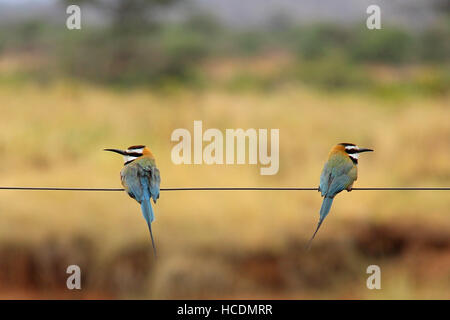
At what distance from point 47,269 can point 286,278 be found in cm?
255

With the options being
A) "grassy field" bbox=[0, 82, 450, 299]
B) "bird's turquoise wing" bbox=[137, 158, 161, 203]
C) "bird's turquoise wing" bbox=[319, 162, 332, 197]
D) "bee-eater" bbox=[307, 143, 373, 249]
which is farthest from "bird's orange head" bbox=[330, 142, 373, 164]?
"grassy field" bbox=[0, 82, 450, 299]

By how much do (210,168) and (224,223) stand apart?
108 cm

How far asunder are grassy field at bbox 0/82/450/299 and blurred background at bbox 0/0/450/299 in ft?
0.07

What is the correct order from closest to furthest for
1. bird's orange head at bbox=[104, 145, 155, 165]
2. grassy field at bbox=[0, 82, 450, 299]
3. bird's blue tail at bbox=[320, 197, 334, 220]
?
1. bird's blue tail at bbox=[320, 197, 334, 220]
2. bird's orange head at bbox=[104, 145, 155, 165]
3. grassy field at bbox=[0, 82, 450, 299]

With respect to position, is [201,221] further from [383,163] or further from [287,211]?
[383,163]

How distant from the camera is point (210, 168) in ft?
30.2


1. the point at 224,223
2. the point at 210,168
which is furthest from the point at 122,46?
the point at 224,223

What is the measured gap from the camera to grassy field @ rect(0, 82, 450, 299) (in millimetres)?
7570

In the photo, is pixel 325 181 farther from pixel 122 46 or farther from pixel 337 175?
pixel 122 46

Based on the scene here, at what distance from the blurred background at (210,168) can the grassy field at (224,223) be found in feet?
0.07

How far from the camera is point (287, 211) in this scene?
830 cm

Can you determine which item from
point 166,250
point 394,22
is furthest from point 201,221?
point 394,22
